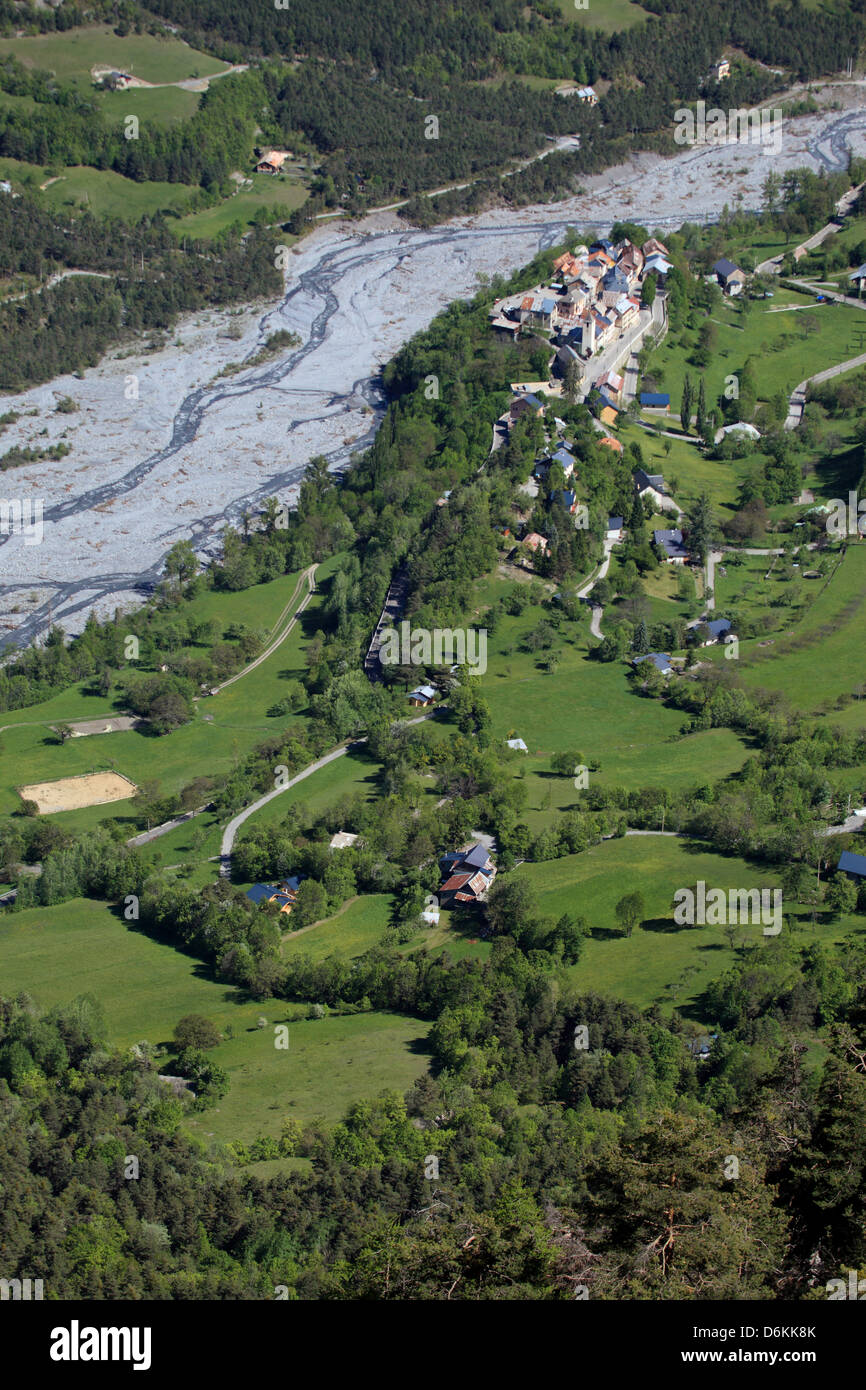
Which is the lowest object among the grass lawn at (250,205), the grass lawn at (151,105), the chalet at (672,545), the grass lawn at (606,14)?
the chalet at (672,545)

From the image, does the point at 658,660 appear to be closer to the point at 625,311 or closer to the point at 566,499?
the point at 566,499

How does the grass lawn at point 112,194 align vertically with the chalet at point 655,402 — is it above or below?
above

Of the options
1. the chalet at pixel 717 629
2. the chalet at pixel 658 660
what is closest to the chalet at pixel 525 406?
the chalet at pixel 717 629

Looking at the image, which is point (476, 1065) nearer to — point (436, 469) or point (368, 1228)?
point (368, 1228)

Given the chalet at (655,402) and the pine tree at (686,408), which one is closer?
the pine tree at (686,408)

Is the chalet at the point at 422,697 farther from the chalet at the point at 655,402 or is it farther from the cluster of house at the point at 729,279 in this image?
the cluster of house at the point at 729,279

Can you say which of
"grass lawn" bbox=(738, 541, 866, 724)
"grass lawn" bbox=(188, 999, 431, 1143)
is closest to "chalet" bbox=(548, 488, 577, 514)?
"grass lawn" bbox=(738, 541, 866, 724)

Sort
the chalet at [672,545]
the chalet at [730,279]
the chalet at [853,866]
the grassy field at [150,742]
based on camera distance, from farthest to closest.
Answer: the chalet at [730,279] < the chalet at [672,545] < the grassy field at [150,742] < the chalet at [853,866]
